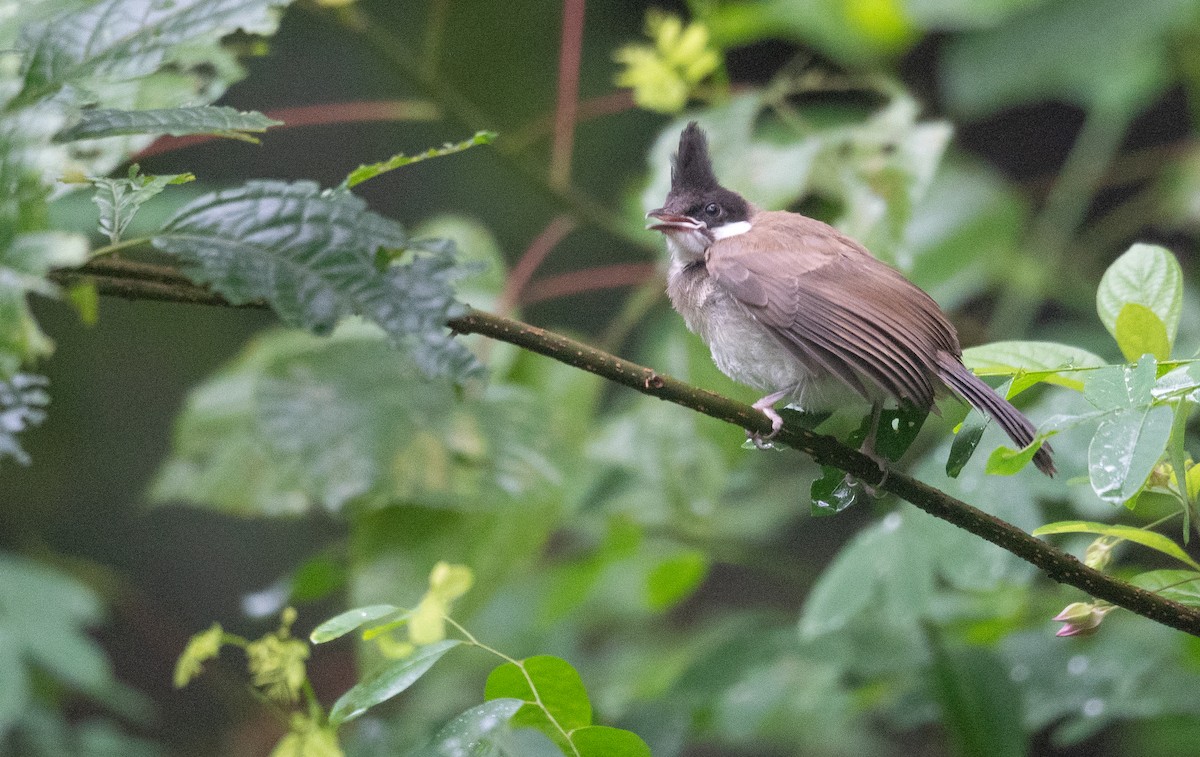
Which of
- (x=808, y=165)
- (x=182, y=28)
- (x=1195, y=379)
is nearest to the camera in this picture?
(x=1195, y=379)

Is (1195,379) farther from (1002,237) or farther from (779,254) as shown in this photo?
(1002,237)

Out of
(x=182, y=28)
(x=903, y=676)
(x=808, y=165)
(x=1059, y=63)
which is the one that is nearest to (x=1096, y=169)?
(x=1059, y=63)

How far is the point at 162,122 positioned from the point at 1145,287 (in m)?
1.00

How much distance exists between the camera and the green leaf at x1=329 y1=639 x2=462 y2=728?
0.99 meters

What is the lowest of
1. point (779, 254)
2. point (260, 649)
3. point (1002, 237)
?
point (260, 649)

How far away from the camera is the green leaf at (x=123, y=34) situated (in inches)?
39.4

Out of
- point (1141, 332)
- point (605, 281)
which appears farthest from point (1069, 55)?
point (1141, 332)

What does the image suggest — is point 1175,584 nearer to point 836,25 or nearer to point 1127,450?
point 1127,450

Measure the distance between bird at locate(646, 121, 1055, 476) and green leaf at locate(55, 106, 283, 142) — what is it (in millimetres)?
644

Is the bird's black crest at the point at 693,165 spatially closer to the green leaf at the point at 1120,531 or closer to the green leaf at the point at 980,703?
the green leaf at the point at 980,703

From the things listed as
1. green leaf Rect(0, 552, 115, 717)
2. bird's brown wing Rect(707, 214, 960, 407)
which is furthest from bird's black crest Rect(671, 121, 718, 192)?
green leaf Rect(0, 552, 115, 717)

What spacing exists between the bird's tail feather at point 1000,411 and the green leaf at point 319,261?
2.24 ft

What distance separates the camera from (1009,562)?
187cm

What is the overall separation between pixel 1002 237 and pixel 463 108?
147cm
